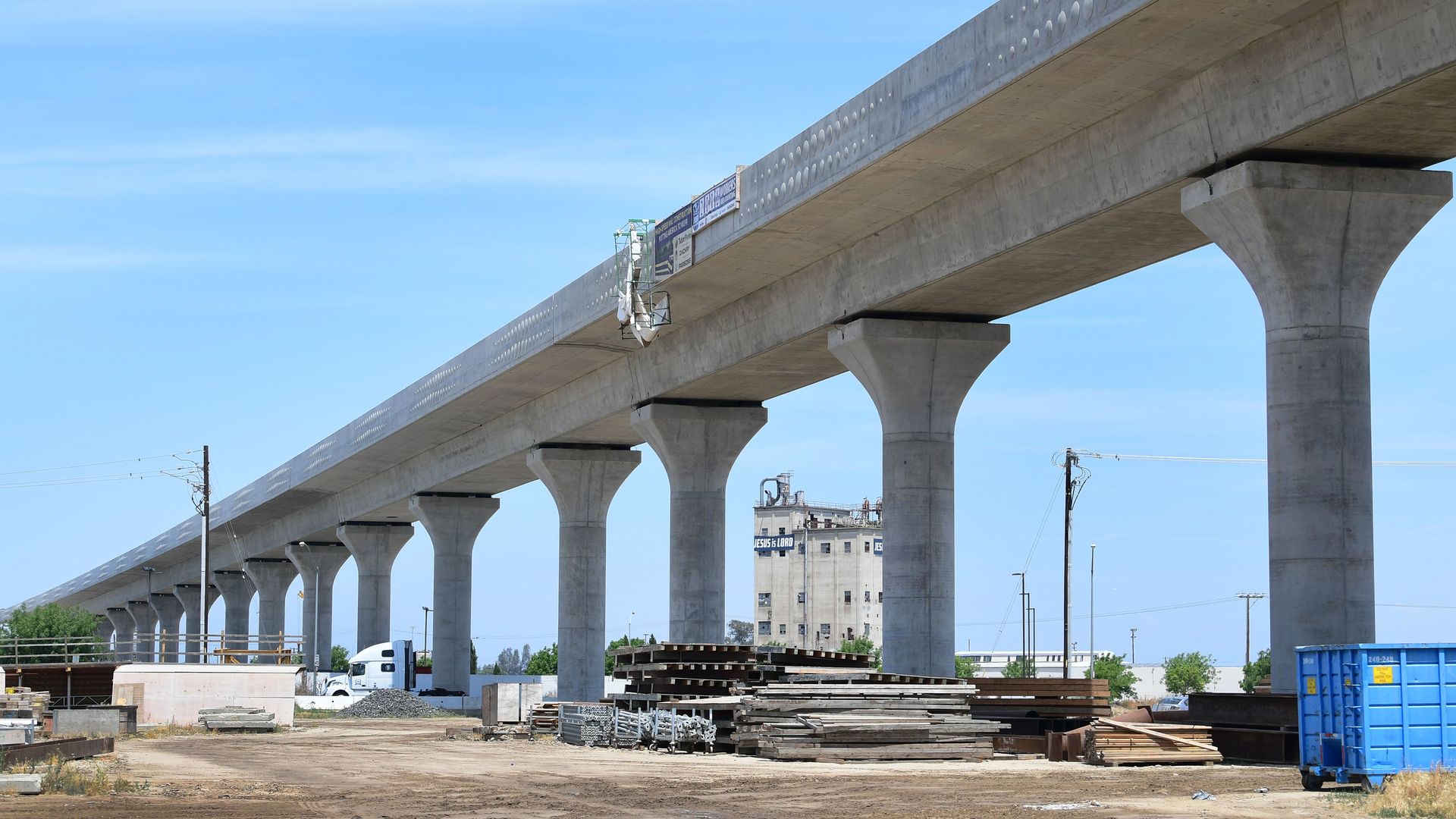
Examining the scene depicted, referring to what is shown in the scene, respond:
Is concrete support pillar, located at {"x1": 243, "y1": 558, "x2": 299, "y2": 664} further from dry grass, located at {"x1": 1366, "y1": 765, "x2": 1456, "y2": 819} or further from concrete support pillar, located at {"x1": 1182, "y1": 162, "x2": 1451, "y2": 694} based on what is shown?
dry grass, located at {"x1": 1366, "y1": 765, "x2": 1456, "y2": 819}

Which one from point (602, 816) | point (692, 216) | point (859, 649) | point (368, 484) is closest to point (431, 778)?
point (602, 816)

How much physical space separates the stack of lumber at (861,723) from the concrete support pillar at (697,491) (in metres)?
15.9

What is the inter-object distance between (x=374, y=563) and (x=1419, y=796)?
205ft

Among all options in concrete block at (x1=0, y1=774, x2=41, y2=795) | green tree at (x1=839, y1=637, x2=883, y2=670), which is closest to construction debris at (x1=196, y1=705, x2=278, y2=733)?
concrete block at (x1=0, y1=774, x2=41, y2=795)

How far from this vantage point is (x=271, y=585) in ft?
302

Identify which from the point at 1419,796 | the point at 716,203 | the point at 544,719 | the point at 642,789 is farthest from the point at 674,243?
the point at 1419,796

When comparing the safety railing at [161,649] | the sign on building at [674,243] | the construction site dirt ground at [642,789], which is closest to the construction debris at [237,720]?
the safety railing at [161,649]

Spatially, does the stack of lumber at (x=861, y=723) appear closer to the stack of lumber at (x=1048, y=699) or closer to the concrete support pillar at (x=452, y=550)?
the stack of lumber at (x=1048, y=699)

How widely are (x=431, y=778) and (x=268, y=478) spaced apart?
54.4 meters

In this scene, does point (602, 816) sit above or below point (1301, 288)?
below

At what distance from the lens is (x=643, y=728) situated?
99.3ft

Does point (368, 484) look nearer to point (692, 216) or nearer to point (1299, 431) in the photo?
point (692, 216)

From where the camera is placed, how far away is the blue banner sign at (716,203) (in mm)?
31344

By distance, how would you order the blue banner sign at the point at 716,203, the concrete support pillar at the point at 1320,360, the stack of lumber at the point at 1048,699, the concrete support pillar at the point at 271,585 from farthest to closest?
the concrete support pillar at the point at 271,585 → the blue banner sign at the point at 716,203 → the stack of lumber at the point at 1048,699 → the concrete support pillar at the point at 1320,360
